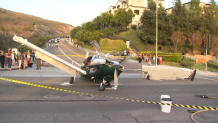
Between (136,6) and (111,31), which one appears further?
(136,6)

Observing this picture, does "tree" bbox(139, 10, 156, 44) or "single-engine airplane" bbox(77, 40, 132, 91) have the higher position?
"tree" bbox(139, 10, 156, 44)

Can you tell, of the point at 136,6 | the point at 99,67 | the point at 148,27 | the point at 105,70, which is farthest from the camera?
the point at 136,6

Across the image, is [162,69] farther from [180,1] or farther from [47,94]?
[180,1]

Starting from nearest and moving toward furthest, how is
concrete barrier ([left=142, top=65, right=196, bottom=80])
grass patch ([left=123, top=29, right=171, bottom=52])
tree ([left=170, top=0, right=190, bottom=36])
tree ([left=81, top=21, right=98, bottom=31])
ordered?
concrete barrier ([left=142, top=65, right=196, bottom=80]), tree ([left=170, top=0, right=190, bottom=36]), grass patch ([left=123, top=29, right=171, bottom=52]), tree ([left=81, top=21, right=98, bottom=31])

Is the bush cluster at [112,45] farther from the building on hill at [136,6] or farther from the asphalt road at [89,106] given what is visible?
the asphalt road at [89,106]

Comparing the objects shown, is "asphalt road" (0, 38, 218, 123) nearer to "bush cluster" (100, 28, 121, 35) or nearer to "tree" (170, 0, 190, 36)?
"tree" (170, 0, 190, 36)

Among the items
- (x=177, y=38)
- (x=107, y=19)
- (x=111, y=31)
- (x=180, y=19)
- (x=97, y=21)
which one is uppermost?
(x=107, y=19)

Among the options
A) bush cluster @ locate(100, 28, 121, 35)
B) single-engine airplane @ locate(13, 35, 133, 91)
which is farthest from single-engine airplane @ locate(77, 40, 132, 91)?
bush cluster @ locate(100, 28, 121, 35)

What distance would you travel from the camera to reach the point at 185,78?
14.6 m

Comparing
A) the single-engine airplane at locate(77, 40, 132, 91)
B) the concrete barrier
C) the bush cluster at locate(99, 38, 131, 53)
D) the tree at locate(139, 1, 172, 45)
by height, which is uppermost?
the tree at locate(139, 1, 172, 45)

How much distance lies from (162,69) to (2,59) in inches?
503

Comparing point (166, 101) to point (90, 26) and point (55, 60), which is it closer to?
point (55, 60)

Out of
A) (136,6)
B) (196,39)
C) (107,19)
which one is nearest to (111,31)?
(107,19)

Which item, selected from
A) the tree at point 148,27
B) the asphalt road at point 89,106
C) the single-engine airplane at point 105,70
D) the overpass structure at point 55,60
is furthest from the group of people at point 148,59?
the overpass structure at point 55,60
